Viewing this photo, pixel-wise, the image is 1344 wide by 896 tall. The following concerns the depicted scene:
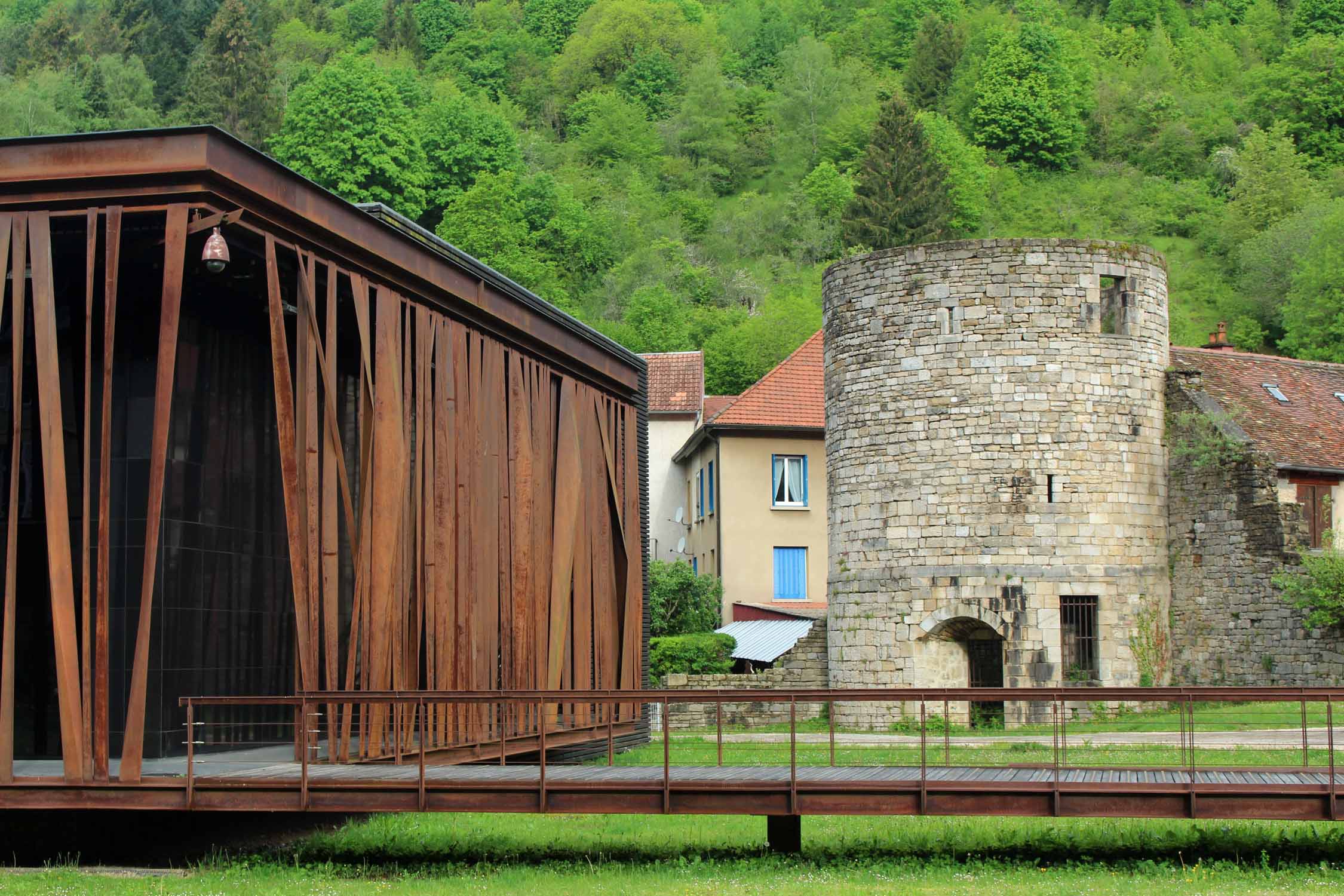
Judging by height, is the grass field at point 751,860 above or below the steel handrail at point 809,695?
below

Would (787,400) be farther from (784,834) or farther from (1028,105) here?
(1028,105)

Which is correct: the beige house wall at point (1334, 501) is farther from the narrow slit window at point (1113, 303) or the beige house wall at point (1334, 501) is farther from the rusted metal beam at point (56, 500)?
the rusted metal beam at point (56, 500)

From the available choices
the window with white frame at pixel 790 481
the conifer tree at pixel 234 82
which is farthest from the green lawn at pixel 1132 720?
the conifer tree at pixel 234 82

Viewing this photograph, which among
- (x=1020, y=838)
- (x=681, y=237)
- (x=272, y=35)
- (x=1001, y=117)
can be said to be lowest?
(x=1020, y=838)

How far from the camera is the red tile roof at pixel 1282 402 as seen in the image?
96.6ft

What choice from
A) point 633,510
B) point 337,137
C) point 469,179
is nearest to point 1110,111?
point 469,179

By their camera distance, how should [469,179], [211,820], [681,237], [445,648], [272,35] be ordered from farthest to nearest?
[272,35]
[681,237]
[469,179]
[445,648]
[211,820]

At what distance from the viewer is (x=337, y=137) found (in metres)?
70.1

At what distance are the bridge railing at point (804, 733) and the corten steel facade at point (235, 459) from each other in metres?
0.26

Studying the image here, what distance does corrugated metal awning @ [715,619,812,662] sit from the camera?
115 ft

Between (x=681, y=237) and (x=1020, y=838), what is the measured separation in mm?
72221

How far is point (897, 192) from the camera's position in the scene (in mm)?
72062

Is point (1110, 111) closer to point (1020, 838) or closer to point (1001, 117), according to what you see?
point (1001, 117)

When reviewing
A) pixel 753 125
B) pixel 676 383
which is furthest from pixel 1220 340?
pixel 753 125
